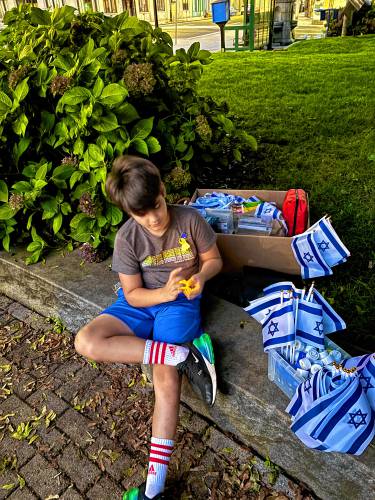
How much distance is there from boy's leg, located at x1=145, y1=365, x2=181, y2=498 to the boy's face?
694mm

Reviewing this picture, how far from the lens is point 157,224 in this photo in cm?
200

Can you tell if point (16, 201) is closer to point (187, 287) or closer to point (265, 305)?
point (187, 287)

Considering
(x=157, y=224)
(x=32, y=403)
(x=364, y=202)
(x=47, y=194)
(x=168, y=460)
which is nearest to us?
(x=168, y=460)

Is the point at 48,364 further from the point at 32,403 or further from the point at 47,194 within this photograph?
the point at 47,194

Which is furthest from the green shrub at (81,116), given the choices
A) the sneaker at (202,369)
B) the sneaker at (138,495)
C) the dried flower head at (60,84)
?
the sneaker at (138,495)

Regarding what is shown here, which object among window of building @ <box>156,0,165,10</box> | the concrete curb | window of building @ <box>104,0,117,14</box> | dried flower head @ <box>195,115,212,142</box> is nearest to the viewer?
the concrete curb

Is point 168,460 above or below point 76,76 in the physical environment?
below

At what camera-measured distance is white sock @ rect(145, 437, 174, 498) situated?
71.7 inches

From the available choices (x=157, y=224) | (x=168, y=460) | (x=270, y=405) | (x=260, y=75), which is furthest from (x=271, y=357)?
(x=260, y=75)

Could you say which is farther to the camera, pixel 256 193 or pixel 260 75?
pixel 260 75

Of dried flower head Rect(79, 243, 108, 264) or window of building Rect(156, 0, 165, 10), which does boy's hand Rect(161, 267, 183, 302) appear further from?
window of building Rect(156, 0, 165, 10)

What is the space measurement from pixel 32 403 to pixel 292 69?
799 centimetres

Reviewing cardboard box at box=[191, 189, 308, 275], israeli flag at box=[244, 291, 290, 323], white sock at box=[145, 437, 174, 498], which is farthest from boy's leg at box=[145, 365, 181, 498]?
cardboard box at box=[191, 189, 308, 275]

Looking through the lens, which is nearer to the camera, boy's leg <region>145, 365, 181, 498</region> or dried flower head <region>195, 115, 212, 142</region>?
boy's leg <region>145, 365, 181, 498</region>
